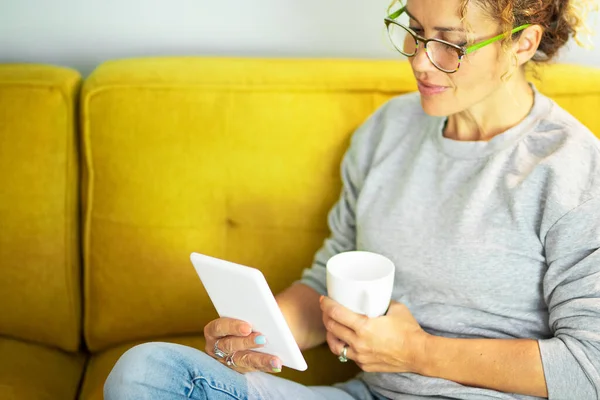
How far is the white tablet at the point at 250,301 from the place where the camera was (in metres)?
0.93

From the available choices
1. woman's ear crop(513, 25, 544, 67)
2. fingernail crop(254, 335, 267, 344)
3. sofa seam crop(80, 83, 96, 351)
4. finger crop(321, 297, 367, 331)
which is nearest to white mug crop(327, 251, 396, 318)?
finger crop(321, 297, 367, 331)

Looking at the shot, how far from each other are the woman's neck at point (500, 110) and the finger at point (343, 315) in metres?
0.38

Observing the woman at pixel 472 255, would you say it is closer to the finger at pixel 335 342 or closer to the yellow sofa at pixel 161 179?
the finger at pixel 335 342

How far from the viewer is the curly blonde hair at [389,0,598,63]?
1.02 metres

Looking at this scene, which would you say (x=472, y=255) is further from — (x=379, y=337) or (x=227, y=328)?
(x=227, y=328)

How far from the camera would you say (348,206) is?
131 centimetres

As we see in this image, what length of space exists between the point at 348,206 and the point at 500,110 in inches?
13.3

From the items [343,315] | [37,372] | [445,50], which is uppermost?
[445,50]

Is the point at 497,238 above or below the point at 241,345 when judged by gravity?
above

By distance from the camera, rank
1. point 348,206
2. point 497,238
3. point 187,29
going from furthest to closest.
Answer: point 187,29 < point 348,206 < point 497,238

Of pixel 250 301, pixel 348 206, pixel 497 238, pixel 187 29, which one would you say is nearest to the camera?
pixel 250 301

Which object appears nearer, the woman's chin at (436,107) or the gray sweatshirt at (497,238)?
the gray sweatshirt at (497,238)

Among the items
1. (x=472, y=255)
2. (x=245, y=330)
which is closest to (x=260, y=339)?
(x=245, y=330)

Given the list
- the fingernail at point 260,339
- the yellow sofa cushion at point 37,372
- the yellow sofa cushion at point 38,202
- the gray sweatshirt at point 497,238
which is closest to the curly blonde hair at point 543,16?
the gray sweatshirt at point 497,238
